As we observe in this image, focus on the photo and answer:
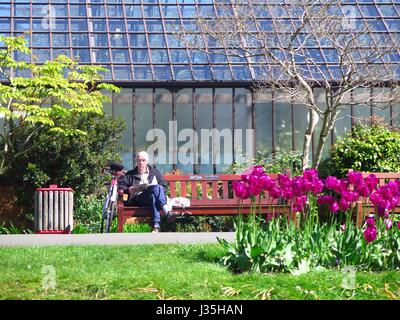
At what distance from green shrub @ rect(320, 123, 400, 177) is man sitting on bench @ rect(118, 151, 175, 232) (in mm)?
4140

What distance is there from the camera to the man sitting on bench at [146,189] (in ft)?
41.8

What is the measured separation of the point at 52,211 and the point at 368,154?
584 centimetres

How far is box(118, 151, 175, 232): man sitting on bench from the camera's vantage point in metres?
12.7

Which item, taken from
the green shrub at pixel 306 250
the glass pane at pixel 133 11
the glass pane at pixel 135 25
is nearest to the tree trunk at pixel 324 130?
the glass pane at pixel 135 25

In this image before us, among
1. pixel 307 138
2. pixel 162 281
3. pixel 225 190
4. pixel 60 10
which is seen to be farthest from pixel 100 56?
pixel 162 281

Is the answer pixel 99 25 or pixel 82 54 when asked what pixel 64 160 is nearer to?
pixel 82 54

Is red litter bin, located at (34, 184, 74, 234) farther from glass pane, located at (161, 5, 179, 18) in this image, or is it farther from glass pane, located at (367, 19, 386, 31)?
glass pane, located at (367, 19, 386, 31)

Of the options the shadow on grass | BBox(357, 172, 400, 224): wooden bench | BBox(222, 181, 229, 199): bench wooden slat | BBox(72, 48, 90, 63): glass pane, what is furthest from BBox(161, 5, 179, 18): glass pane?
the shadow on grass

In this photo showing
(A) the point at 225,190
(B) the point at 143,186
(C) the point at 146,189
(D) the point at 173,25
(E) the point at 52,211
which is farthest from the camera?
(D) the point at 173,25

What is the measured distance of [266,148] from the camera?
1828cm

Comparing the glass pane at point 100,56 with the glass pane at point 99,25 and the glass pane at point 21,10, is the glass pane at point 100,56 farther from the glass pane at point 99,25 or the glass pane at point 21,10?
the glass pane at point 21,10

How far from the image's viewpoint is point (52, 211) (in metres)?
13.7
